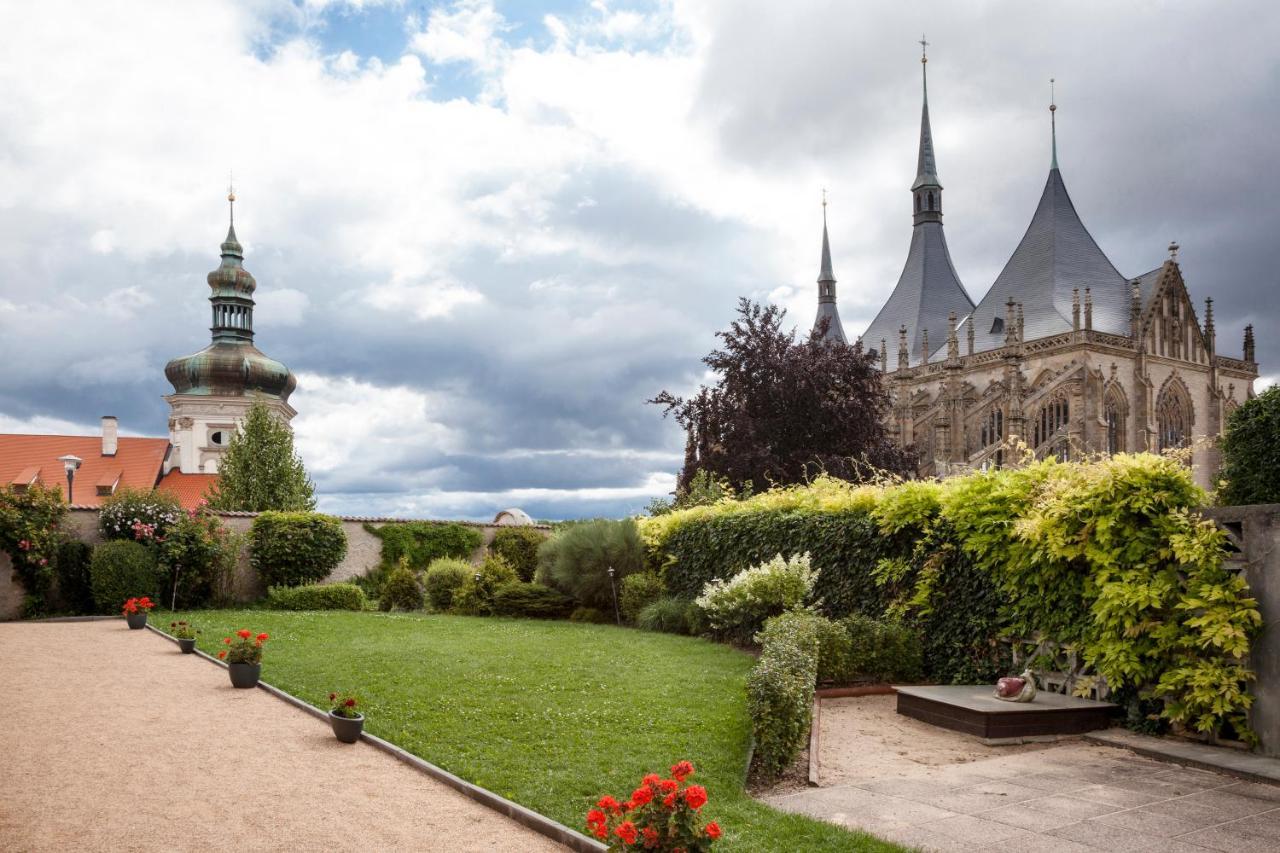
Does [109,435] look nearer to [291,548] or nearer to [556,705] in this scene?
[291,548]

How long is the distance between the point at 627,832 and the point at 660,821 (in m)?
0.26

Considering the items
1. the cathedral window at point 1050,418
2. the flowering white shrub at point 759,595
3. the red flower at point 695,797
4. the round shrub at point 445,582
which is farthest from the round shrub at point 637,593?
the cathedral window at point 1050,418

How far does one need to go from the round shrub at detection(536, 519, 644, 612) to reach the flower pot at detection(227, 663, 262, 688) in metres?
8.32

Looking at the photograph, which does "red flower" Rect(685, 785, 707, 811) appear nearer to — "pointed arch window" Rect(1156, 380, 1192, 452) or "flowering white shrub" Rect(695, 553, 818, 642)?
"flowering white shrub" Rect(695, 553, 818, 642)

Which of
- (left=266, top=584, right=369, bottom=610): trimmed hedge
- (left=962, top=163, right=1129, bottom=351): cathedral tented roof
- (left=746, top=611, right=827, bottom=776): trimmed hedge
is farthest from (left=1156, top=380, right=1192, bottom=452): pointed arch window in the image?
(left=746, top=611, right=827, bottom=776): trimmed hedge

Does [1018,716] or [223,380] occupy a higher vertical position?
[223,380]

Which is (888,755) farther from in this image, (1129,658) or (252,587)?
(252,587)

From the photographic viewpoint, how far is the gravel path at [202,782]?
5.30 meters

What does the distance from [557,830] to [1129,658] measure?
527 cm

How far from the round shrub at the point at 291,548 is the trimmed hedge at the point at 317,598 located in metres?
0.57

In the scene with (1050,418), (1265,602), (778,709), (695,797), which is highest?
(1050,418)

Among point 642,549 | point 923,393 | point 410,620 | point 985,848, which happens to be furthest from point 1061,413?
point 985,848

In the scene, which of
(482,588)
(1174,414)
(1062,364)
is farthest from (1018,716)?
(1174,414)

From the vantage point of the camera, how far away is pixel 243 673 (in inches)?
390
